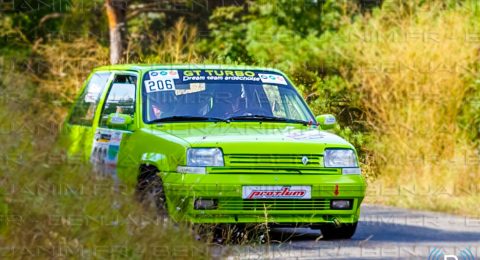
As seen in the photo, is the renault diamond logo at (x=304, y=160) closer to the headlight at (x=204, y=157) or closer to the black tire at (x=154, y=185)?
the headlight at (x=204, y=157)

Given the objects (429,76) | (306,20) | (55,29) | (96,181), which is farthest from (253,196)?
(55,29)

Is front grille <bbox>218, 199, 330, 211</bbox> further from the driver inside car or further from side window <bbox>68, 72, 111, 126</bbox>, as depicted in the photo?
side window <bbox>68, 72, 111, 126</bbox>

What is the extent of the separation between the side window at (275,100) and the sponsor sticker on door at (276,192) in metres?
1.62

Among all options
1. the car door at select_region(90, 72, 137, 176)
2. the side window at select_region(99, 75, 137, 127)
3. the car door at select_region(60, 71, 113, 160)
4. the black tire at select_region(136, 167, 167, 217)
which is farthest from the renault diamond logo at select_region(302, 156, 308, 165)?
the car door at select_region(60, 71, 113, 160)

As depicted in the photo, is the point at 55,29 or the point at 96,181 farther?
the point at 55,29

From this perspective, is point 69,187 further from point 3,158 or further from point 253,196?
point 253,196

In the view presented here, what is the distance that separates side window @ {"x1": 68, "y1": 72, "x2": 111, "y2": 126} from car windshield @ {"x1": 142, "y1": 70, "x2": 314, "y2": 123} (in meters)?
Result: 0.91

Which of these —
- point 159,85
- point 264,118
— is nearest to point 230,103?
point 264,118

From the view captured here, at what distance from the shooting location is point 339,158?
1202cm

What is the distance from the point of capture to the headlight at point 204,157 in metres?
11.5

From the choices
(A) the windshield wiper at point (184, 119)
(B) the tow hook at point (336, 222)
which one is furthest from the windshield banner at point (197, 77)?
(B) the tow hook at point (336, 222)

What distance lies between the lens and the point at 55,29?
3481cm

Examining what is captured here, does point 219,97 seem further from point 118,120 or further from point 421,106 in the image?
point 421,106

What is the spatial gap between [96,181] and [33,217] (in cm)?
62
